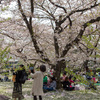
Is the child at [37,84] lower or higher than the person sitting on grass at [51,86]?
higher

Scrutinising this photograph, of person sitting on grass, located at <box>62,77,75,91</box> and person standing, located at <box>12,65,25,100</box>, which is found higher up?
person standing, located at <box>12,65,25,100</box>

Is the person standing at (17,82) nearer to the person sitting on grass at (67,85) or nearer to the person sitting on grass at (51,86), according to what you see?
the person sitting on grass at (51,86)

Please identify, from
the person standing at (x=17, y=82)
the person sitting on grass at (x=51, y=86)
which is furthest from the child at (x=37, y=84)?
the person sitting on grass at (x=51, y=86)

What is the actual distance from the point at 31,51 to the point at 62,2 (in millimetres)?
6539

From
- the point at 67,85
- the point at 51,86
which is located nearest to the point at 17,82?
the point at 51,86

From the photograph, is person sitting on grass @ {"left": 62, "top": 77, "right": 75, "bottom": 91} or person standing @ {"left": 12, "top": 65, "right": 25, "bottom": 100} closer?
person standing @ {"left": 12, "top": 65, "right": 25, "bottom": 100}

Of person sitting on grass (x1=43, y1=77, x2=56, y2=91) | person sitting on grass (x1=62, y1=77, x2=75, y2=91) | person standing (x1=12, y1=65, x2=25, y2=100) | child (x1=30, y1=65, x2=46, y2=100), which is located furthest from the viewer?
person sitting on grass (x1=62, y1=77, x2=75, y2=91)

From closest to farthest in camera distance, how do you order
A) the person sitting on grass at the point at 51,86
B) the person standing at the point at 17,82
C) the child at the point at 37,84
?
the child at the point at 37,84 → the person standing at the point at 17,82 → the person sitting on grass at the point at 51,86

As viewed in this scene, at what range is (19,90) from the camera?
538 cm

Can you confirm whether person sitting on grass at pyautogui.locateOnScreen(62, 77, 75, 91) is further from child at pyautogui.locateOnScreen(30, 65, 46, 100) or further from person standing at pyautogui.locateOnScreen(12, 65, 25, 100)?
child at pyautogui.locateOnScreen(30, 65, 46, 100)

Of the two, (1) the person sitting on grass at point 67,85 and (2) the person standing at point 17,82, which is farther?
(1) the person sitting on grass at point 67,85

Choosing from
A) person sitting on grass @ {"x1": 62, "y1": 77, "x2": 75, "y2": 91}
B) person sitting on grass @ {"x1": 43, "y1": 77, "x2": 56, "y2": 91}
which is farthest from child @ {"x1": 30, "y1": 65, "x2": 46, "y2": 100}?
person sitting on grass @ {"x1": 62, "y1": 77, "x2": 75, "y2": 91}

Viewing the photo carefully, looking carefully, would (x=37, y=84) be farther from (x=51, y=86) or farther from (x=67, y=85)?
(x=67, y=85)

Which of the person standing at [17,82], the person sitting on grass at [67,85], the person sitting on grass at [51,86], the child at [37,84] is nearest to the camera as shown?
the child at [37,84]
